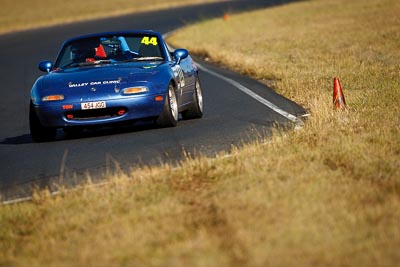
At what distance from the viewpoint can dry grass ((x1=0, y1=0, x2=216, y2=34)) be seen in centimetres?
5578

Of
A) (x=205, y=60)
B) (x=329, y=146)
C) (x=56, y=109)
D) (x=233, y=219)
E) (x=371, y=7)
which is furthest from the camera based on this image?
(x=371, y=7)

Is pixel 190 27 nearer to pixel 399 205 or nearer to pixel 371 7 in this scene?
pixel 371 7

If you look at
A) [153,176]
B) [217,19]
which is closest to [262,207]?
[153,176]

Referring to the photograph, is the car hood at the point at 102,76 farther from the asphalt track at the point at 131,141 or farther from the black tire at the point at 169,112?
the asphalt track at the point at 131,141

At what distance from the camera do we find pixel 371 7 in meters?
44.2

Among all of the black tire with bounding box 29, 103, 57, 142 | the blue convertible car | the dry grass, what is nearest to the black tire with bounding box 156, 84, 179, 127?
the blue convertible car

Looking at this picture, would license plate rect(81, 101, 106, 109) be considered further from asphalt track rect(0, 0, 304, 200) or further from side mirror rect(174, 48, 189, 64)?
side mirror rect(174, 48, 189, 64)

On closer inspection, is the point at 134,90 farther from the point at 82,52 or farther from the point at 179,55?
the point at 82,52

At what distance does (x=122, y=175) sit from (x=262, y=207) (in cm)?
197

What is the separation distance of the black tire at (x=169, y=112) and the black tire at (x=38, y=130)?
4.19 ft

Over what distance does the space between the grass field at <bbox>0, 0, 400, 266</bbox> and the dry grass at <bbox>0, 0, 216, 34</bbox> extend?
42648 millimetres

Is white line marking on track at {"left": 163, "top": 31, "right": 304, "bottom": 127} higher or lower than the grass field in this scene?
lower

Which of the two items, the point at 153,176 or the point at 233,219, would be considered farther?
the point at 153,176

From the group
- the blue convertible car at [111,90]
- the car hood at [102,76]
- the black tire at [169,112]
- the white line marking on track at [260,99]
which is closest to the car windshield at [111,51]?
the blue convertible car at [111,90]
